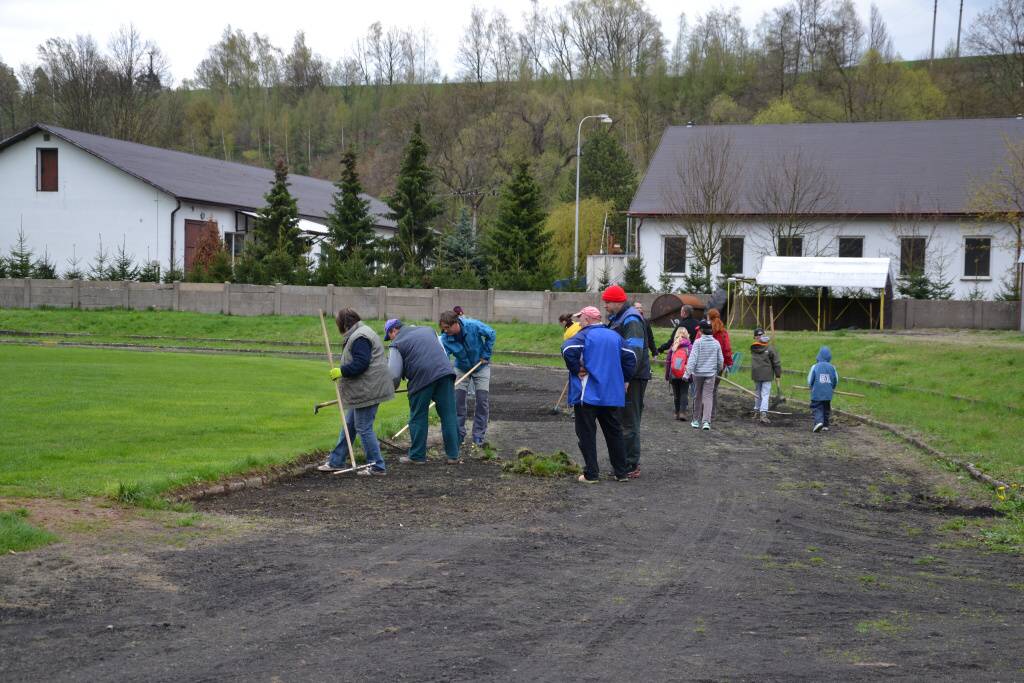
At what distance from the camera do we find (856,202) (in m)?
48.7

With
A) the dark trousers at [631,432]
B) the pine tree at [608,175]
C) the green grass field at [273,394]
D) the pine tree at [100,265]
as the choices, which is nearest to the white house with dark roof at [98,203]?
the pine tree at [100,265]

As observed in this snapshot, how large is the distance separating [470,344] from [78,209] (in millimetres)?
44032

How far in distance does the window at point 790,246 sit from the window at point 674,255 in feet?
14.3

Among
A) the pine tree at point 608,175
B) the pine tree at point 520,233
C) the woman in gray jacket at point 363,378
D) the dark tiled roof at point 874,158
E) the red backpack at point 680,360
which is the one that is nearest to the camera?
the woman in gray jacket at point 363,378

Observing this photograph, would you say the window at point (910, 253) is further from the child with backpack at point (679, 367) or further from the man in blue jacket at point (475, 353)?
the man in blue jacket at point (475, 353)

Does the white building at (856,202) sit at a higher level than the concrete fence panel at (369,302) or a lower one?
higher

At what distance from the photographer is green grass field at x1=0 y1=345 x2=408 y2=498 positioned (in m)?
11.2

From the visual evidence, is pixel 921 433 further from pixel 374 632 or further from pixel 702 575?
pixel 374 632

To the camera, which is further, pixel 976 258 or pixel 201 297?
pixel 976 258

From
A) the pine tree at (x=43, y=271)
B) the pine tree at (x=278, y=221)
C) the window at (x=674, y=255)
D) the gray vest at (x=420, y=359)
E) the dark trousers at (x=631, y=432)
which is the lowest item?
the dark trousers at (x=631, y=432)

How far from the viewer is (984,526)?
10.1 meters

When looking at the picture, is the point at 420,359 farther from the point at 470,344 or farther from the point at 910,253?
the point at 910,253

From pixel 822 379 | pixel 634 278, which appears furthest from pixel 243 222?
pixel 822 379

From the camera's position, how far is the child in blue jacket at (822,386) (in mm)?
17516
